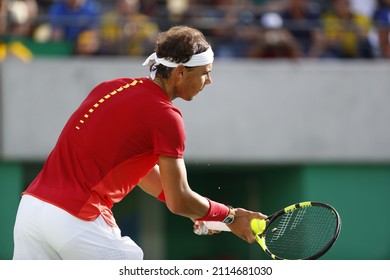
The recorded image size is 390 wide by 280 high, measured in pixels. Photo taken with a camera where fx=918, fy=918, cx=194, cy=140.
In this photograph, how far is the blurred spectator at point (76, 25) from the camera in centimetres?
1173

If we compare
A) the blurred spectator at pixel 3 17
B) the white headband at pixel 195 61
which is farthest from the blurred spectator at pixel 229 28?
the white headband at pixel 195 61

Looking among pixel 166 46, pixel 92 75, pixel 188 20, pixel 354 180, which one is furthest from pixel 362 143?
pixel 166 46

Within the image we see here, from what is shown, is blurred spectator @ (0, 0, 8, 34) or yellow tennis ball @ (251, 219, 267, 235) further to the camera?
blurred spectator @ (0, 0, 8, 34)

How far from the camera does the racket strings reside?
17.6 feet

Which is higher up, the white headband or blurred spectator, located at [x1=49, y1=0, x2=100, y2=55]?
the white headband

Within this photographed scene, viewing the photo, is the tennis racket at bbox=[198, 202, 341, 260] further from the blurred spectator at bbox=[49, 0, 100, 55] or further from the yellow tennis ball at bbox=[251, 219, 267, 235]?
the blurred spectator at bbox=[49, 0, 100, 55]

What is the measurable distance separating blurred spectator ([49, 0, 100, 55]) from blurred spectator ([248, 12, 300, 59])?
2.13 meters

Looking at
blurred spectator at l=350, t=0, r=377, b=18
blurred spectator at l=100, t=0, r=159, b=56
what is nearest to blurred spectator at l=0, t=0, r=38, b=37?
blurred spectator at l=100, t=0, r=159, b=56

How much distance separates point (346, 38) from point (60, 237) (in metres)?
8.60

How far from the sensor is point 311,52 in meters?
12.5

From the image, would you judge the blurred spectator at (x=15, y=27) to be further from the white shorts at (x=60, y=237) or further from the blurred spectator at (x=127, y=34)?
the white shorts at (x=60, y=237)

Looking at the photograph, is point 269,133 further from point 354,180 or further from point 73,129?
point 73,129

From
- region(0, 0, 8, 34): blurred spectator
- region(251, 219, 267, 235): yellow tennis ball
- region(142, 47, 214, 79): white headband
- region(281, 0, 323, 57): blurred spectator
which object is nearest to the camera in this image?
region(142, 47, 214, 79): white headband

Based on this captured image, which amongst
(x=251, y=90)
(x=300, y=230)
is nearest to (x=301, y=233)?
(x=300, y=230)
